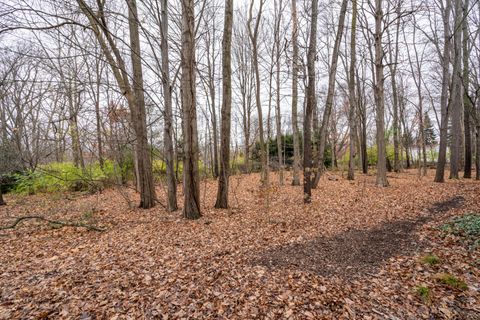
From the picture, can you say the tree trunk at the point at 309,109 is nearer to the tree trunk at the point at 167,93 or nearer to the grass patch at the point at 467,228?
the grass patch at the point at 467,228

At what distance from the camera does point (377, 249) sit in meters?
3.52

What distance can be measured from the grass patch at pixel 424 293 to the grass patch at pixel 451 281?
0.96ft

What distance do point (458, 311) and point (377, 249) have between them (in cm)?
140

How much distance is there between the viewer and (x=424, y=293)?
2.34m

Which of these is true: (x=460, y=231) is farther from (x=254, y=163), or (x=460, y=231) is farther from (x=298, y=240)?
(x=254, y=163)

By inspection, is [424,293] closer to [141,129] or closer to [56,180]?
[141,129]

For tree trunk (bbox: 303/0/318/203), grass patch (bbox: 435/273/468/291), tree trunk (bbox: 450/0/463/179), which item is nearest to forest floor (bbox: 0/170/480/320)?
grass patch (bbox: 435/273/468/291)

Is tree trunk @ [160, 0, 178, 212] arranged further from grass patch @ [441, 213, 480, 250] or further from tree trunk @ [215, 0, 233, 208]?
grass patch @ [441, 213, 480, 250]

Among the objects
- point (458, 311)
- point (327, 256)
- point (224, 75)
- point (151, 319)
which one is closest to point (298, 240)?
point (327, 256)

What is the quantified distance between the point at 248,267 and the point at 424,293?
80.4 inches

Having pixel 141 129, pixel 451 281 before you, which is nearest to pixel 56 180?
pixel 141 129

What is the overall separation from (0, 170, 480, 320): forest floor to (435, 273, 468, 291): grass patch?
11 millimetres

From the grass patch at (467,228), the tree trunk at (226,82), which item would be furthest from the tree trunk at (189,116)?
the grass patch at (467,228)

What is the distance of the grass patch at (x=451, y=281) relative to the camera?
242 cm
